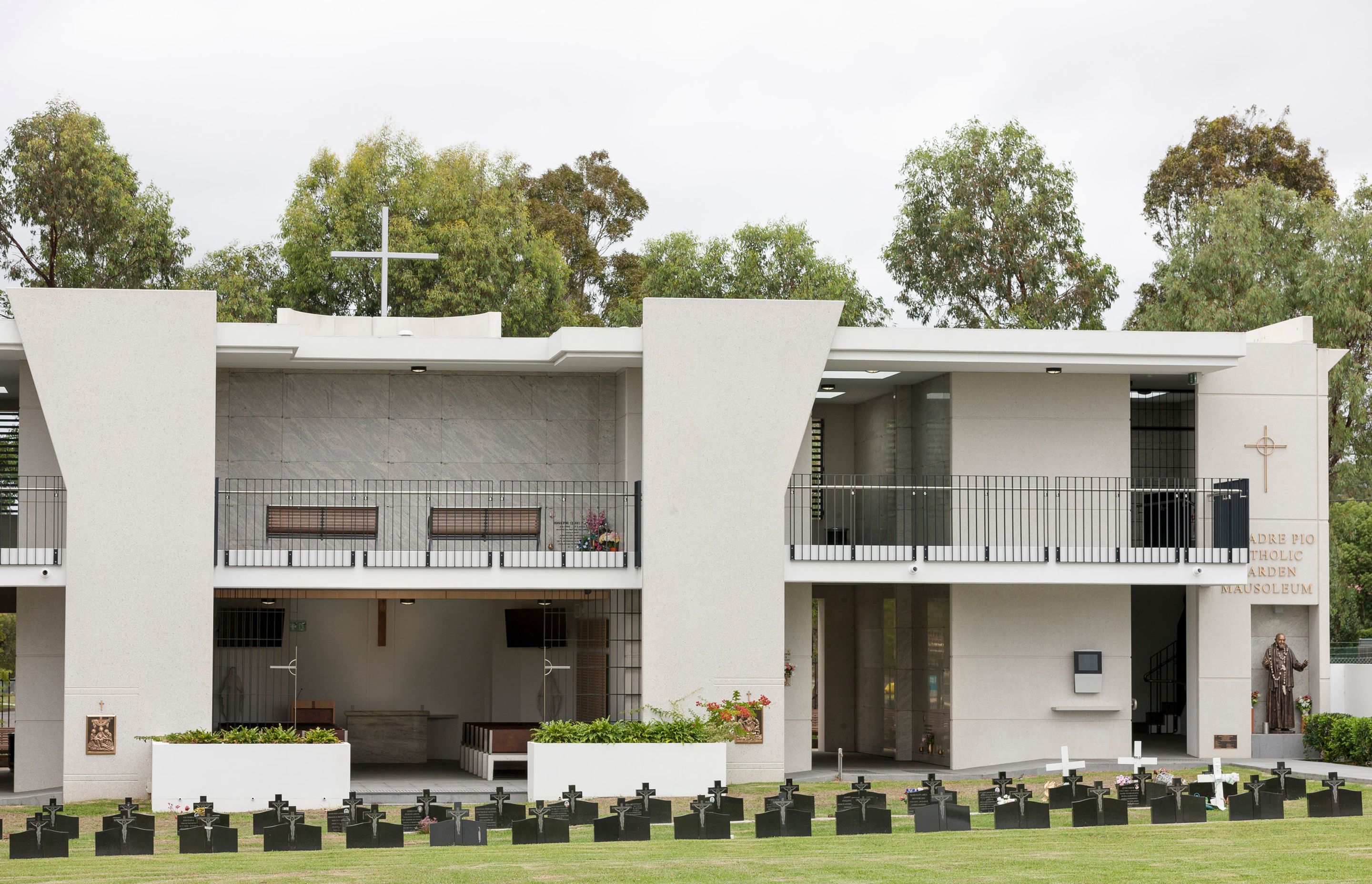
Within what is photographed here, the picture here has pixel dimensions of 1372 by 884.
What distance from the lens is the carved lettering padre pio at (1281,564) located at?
21.3 m

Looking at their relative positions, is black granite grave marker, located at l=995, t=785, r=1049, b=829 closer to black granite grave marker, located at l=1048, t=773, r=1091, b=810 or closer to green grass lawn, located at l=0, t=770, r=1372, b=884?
green grass lawn, located at l=0, t=770, r=1372, b=884

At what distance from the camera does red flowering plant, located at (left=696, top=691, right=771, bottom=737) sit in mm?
18500

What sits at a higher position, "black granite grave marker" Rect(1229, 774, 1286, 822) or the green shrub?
the green shrub

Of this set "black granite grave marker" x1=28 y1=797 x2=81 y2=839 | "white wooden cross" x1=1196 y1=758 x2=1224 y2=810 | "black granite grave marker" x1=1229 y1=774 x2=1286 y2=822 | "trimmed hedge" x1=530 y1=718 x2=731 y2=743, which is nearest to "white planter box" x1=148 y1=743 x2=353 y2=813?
"trimmed hedge" x1=530 y1=718 x2=731 y2=743

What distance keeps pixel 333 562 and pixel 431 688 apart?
16.5 ft

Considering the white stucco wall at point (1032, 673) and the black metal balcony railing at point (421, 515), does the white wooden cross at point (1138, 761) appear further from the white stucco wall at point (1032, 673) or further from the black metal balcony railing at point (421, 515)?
the black metal balcony railing at point (421, 515)

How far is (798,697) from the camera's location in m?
20.8

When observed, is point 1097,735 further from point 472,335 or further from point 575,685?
point 472,335

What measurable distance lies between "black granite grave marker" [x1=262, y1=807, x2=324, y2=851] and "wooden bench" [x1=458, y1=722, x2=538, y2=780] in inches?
244

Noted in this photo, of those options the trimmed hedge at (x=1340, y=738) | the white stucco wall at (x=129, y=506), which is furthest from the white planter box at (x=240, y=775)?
the trimmed hedge at (x=1340, y=738)

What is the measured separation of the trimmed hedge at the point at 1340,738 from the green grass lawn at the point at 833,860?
6.77m

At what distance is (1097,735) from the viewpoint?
822 inches

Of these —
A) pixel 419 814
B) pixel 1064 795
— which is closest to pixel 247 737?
pixel 419 814

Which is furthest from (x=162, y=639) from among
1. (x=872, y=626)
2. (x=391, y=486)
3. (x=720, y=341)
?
(x=872, y=626)
